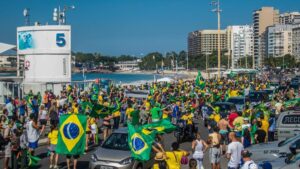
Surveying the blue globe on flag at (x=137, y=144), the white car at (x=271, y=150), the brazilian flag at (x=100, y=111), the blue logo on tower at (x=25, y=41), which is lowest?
the white car at (x=271, y=150)

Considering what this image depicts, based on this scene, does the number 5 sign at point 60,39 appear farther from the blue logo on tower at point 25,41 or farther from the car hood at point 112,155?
the car hood at point 112,155

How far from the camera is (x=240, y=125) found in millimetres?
19125

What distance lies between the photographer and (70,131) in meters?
14.5

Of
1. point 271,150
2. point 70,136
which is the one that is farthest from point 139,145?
point 271,150

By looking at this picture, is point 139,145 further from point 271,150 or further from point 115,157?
point 271,150

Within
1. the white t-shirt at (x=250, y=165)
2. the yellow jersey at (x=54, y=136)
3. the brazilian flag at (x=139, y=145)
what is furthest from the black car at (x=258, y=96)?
the white t-shirt at (x=250, y=165)

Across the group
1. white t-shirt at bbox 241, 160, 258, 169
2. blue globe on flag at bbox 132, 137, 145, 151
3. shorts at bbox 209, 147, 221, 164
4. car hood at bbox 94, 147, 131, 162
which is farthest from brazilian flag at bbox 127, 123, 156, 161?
white t-shirt at bbox 241, 160, 258, 169

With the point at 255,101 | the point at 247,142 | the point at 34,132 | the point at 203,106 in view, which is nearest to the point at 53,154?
the point at 34,132

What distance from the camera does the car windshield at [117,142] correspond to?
47.1ft

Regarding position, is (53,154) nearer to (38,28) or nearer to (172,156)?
(172,156)

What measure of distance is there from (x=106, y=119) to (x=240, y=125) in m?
5.39

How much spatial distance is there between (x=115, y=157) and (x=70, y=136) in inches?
65.9

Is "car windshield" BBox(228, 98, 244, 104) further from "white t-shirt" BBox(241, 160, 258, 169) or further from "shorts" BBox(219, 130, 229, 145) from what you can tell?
"white t-shirt" BBox(241, 160, 258, 169)

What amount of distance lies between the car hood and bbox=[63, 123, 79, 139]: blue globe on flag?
35.2 inches
